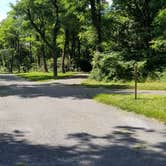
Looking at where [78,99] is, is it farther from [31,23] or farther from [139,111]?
[31,23]

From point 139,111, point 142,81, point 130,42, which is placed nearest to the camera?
point 139,111

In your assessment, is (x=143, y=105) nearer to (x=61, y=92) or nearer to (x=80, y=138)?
(x=80, y=138)

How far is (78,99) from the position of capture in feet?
60.0

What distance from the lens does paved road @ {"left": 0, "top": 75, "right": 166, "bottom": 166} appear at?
7500 millimetres

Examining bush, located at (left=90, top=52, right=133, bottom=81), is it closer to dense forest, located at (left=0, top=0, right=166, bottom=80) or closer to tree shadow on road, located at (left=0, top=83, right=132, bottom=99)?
dense forest, located at (left=0, top=0, right=166, bottom=80)

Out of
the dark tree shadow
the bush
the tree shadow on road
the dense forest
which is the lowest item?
the dark tree shadow

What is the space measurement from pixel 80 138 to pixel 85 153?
145cm

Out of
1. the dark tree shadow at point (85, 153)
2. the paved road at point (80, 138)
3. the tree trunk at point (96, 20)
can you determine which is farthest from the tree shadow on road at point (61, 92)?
the tree trunk at point (96, 20)

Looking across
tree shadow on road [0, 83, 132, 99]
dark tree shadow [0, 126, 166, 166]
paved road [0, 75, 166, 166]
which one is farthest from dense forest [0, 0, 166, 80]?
dark tree shadow [0, 126, 166, 166]

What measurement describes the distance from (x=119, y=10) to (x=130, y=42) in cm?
310

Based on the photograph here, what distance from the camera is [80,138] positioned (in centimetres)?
936

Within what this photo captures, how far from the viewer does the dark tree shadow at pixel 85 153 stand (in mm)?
7291

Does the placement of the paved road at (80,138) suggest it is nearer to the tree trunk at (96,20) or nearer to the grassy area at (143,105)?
the grassy area at (143,105)

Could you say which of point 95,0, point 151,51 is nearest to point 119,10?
point 95,0
